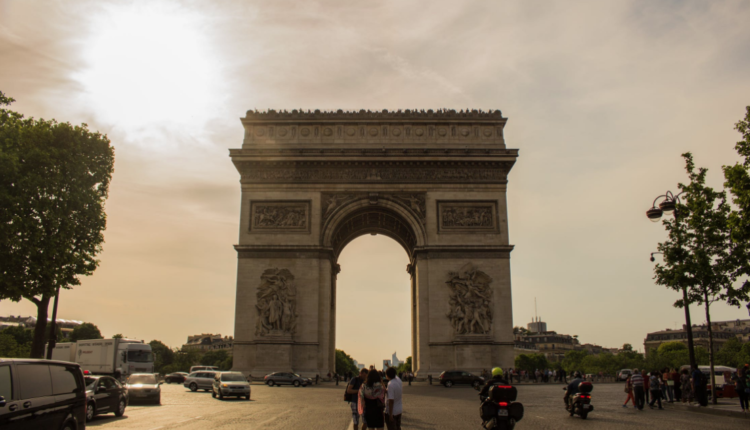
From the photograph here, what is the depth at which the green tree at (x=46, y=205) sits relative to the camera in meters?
25.0

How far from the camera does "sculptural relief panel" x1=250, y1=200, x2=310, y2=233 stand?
40125 mm

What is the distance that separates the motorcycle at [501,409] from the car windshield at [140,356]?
34314mm

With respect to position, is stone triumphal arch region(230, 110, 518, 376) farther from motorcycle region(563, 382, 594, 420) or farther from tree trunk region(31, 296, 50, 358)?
motorcycle region(563, 382, 594, 420)

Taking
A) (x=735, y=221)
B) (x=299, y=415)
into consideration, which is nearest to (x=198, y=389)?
(x=299, y=415)

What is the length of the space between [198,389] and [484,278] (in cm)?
1930

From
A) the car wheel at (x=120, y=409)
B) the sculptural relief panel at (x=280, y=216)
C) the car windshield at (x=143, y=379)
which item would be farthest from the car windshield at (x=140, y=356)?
the car wheel at (x=120, y=409)

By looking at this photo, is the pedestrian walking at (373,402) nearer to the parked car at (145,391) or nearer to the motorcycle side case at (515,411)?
the motorcycle side case at (515,411)

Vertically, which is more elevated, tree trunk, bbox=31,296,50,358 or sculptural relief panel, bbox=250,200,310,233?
sculptural relief panel, bbox=250,200,310,233

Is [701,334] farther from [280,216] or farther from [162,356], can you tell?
[280,216]

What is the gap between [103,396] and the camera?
60.0 feet

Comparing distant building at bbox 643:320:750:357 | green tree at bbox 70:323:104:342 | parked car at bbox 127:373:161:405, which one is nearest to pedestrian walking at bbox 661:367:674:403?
parked car at bbox 127:373:161:405

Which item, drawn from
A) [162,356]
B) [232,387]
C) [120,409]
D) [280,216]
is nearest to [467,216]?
[280,216]

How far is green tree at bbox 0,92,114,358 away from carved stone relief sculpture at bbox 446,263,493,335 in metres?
21.1

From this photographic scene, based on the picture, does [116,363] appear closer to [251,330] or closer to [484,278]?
[251,330]
